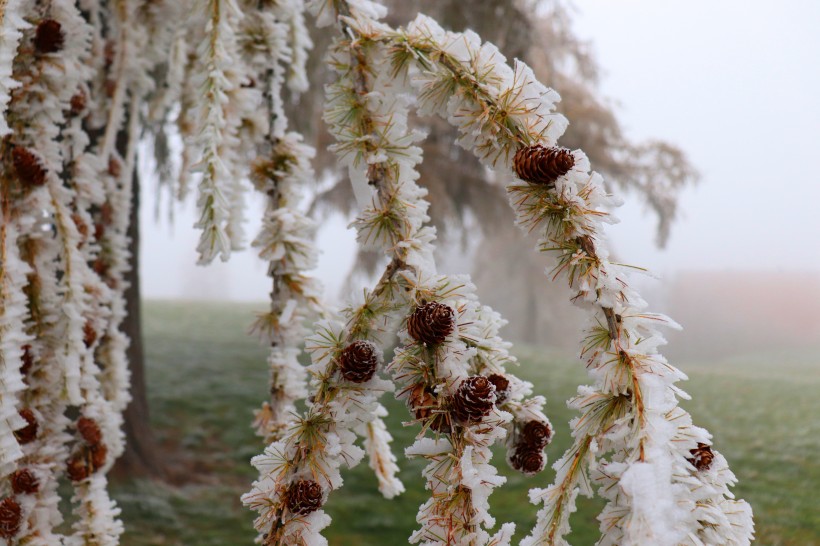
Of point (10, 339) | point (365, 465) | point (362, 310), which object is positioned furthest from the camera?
point (365, 465)

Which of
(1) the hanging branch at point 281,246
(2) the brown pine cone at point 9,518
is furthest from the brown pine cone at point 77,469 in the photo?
(1) the hanging branch at point 281,246

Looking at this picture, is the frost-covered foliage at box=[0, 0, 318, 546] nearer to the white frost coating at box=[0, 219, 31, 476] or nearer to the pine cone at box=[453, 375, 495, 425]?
the white frost coating at box=[0, 219, 31, 476]

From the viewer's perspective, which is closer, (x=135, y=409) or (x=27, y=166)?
(x=27, y=166)

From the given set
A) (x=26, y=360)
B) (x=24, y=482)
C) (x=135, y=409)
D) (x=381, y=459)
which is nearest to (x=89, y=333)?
(x=26, y=360)

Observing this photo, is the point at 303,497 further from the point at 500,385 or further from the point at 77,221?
the point at 77,221

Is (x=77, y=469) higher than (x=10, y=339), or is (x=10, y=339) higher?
(x=10, y=339)

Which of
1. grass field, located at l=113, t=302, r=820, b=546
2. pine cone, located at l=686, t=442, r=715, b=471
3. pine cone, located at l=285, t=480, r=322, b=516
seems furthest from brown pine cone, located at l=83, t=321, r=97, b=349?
grass field, located at l=113, t=302, r=820, b=546

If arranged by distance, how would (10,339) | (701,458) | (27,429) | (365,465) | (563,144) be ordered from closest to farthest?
(701,458), (10,339), (27,429), (365,465), (563,144)
